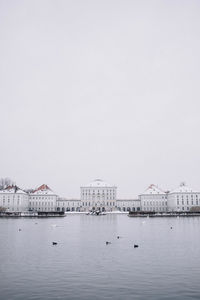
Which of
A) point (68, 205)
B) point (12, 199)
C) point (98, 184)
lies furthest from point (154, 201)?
point (12, 199)

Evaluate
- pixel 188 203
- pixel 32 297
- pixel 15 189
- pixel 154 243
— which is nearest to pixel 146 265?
pixel 32 297

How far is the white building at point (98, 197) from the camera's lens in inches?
5650

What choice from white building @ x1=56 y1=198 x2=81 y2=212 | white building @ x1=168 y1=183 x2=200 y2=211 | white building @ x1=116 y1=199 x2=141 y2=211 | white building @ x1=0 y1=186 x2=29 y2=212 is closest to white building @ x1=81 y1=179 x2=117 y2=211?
white building @ x1=56 y1=198 x2=81 y2=212

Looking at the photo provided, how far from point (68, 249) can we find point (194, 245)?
1036 centimetres

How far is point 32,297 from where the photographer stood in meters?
12.2

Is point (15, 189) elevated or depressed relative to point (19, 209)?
elevated

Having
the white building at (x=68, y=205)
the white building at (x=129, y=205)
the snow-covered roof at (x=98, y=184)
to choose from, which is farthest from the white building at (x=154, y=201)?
the white building at (x=68, y=205)

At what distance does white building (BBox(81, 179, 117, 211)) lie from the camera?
471 ft

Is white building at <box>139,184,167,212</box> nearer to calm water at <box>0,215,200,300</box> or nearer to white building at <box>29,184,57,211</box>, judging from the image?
white building at <box>29,184,57,211</box>

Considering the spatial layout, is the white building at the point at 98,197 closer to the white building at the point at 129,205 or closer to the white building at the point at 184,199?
the white building at the point at 129,205

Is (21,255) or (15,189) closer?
(21,255)

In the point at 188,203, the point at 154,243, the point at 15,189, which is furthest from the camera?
the point at 188,203

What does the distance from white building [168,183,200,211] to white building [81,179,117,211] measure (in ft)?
Result: 92.5

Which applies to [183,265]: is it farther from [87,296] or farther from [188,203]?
[188,203]
